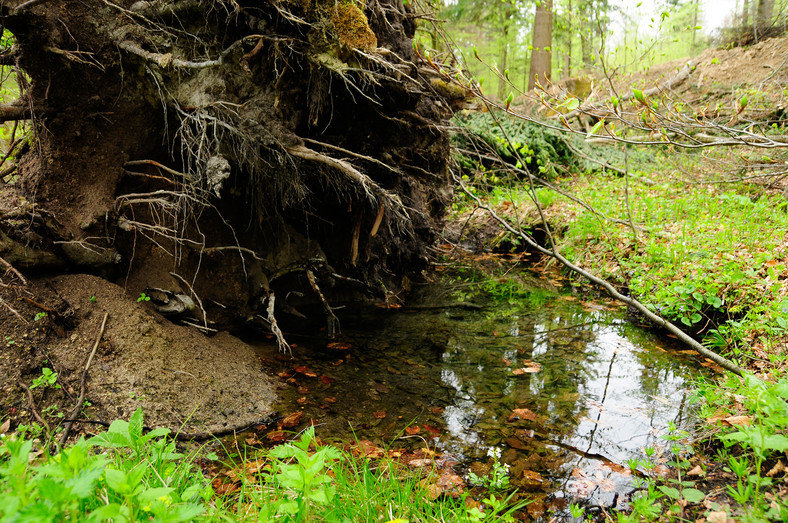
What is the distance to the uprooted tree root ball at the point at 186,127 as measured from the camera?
3.84 metres

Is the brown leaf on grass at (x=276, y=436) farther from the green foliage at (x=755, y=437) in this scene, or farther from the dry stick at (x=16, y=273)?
the green foliage at (x=755, y=437)

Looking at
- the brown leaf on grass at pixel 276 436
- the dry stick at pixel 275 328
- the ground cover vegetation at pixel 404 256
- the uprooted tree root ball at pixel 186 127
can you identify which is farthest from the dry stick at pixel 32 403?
the dry stick at pixel 275 328

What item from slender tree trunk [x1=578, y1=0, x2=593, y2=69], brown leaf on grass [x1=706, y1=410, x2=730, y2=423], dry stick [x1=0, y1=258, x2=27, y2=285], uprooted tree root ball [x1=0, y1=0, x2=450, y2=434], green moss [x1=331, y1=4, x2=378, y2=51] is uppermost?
slender tree trunk [x1=578, y1=0, x2=593, y2=69]

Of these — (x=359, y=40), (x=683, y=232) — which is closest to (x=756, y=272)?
(x=683, y=232)

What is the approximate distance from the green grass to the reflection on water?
2.22ft

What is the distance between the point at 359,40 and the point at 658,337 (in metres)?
4.87

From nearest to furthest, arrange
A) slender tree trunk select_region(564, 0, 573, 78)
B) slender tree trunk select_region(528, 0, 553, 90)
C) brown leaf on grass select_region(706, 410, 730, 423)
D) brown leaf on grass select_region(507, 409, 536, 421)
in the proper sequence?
brown leaf on grass select_region(706, 410, 730, 423) < brown leaf on grass select_region(507, 409, 536, 421) < slender tree trunk select_region(564, 0, 573, 78) < slender tree trunk select_region(528, 0, 553, 90)

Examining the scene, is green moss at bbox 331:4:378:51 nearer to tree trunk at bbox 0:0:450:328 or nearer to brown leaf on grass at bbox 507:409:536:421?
tree trunk at bbox 0:0:450:328

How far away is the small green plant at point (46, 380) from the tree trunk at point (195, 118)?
45.9 inches

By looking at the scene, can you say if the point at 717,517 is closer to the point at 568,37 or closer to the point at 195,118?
the point at 195,118

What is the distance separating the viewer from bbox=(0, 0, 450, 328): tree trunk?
12.8 feet

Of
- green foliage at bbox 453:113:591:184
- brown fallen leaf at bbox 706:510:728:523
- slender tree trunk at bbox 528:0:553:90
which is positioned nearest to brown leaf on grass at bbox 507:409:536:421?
brown fallen leaf at bbox 706:510:728:523

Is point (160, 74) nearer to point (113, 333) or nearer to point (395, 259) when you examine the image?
point (113, 333)

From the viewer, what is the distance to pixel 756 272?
186 inches
